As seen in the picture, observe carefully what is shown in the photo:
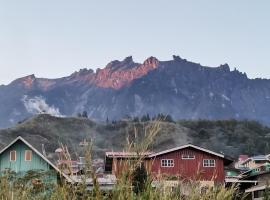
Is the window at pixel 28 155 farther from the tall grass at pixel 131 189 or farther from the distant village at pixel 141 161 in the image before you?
the tall grass at pixel 131 189

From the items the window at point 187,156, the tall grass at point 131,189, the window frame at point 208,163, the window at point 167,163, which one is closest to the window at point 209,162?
the window frame at point 208,163

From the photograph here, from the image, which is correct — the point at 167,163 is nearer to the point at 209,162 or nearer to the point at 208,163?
the point at 208,163

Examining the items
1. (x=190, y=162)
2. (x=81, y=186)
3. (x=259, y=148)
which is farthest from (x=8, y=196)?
(x=259, y=148)

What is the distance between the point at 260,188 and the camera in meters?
40.7

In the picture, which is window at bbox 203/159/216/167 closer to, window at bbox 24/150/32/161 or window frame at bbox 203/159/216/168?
window frame at bbox 203/159/216/168

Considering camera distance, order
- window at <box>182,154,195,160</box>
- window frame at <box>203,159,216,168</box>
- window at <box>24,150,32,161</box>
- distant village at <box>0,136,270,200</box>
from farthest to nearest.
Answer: window at <box>182,154,195,160</box>, window frame at <box>203,159,216,168</box>, window at <box>24,150,32,161</box>, distant village at <box>0,136,270,200</box>

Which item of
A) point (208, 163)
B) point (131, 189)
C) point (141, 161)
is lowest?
point (131, 189)

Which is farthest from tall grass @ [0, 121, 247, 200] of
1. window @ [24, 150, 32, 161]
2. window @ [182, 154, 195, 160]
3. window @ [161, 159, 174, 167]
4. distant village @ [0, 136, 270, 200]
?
window @ [182, 154, 195, 160]

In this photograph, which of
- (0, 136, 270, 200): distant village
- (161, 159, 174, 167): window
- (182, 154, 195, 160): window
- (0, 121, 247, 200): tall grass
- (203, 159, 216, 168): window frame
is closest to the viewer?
(0, 121, 247, 200): tall grass

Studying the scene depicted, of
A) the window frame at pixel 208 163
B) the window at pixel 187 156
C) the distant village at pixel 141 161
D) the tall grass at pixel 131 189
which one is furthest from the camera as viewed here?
the window at pixel 187 156

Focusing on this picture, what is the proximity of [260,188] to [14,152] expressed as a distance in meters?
19.0

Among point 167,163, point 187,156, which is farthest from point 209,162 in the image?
point 167,163

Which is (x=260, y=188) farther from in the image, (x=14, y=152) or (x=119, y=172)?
(x=119, y=172)

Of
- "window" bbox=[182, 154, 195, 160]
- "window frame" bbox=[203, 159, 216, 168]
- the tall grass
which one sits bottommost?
the tall grass
